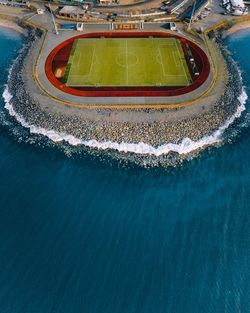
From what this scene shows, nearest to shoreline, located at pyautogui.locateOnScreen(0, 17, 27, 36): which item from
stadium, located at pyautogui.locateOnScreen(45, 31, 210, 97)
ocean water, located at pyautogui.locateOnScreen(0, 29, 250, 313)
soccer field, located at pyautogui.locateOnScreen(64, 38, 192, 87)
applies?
stadium, located at pyautogui.locateOnScreen(45, 31, 210, 97)

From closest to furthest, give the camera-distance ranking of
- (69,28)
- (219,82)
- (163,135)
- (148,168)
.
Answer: (148,168) → (163,135) → (219,82) → (69,28)

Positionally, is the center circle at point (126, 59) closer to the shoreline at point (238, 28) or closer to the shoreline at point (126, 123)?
the shoreline at point (126, 123)

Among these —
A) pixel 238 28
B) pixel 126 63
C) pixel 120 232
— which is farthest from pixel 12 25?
pixel 120 232

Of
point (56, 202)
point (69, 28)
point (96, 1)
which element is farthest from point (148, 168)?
point (96, 1)

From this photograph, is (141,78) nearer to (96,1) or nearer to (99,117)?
(99,117)

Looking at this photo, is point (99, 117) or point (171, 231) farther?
point (99, 117)

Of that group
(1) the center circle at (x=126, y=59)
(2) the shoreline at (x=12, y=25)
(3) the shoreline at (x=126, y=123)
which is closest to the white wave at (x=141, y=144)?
(3) the shoreline at (x=126, y=123)
